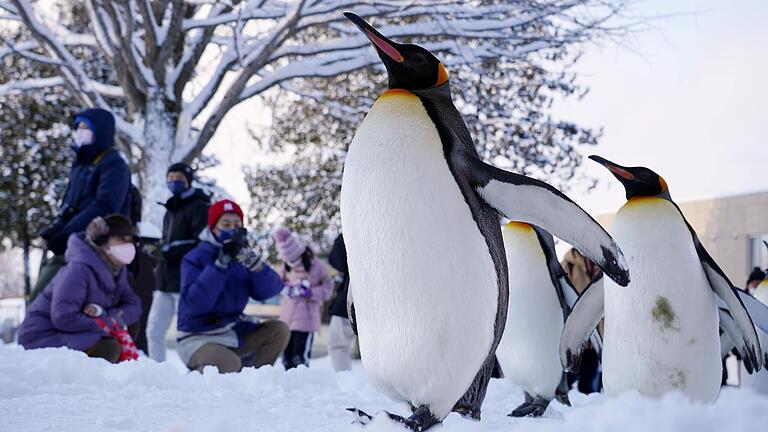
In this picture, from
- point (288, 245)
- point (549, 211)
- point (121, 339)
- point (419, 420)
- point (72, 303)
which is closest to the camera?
point (419, 420)

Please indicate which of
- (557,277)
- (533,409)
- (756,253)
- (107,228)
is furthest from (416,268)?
(756,253)

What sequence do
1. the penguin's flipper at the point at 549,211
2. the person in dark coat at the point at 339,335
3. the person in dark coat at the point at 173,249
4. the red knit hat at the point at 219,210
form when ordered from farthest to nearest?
1. the person in dark coat at the point at 339,335
2. the person in dark coat at the point at 173,249
3. the red knit hat at the point at 219,210
4. the penguin's flipper at the point at 549,211

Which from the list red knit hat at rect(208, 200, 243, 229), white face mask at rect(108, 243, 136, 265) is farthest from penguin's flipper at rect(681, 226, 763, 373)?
white face mask at rect(108, 243, 136, 265)

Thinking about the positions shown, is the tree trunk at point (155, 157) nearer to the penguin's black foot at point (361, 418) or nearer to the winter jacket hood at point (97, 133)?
the winter jacket hood at point (97, 133)

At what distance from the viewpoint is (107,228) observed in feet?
13.9

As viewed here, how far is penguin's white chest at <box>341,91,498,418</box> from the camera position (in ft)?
6.12

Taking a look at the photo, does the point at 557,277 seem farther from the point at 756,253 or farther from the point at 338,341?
the point at 756,253

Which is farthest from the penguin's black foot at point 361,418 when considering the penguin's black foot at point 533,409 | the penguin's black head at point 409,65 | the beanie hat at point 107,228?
the beanie hat at point 107,228

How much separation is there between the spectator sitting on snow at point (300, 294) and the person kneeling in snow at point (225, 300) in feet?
4.96

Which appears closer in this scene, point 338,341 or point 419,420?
point 419,420

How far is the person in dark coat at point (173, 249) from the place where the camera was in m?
5.27

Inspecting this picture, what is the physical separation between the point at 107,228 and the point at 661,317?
9.42ft

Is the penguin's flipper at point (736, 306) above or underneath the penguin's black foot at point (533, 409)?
above

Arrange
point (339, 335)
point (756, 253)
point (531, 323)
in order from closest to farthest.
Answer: point (531, 323)
point (339, 335)
point (756, 253)
